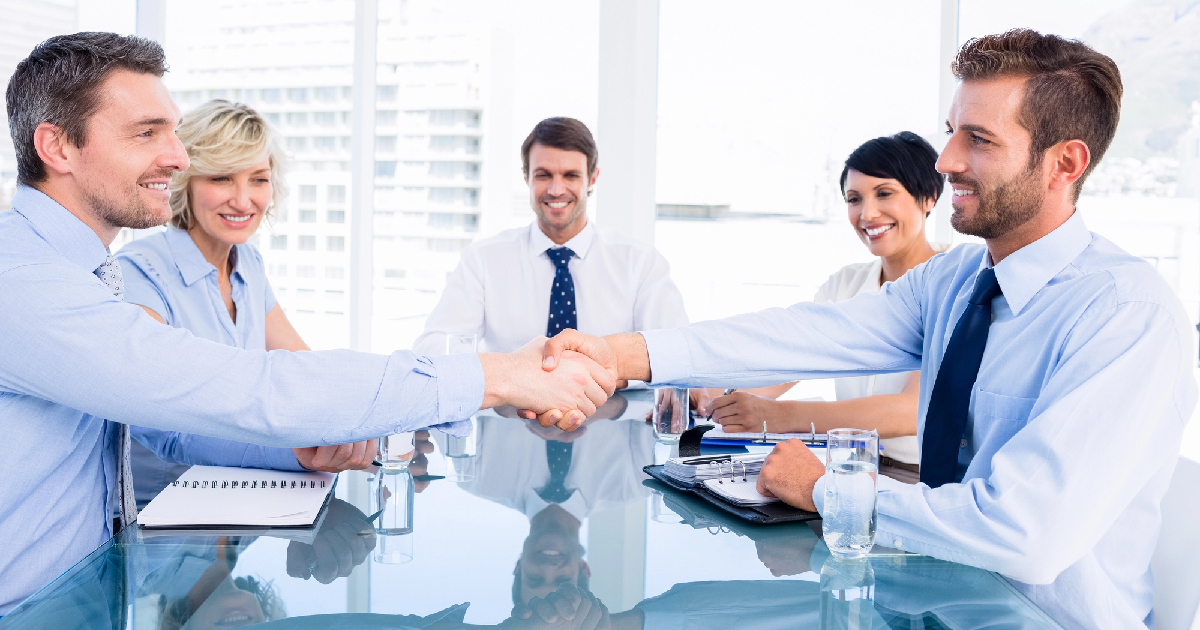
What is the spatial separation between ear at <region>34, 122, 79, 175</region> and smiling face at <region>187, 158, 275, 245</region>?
0.91 m

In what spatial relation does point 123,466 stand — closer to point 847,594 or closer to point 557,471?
point 557,471

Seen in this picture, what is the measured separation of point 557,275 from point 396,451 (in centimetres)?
172

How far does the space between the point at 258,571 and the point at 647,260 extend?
93.4 inches

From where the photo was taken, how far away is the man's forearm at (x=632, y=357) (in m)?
1.82

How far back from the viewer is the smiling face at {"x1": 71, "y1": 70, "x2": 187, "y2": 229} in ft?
4.70

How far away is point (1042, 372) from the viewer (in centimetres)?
131

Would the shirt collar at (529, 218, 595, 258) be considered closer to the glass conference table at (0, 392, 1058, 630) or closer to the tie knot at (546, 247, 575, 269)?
the tie knot at (546, 247, 575, 269)

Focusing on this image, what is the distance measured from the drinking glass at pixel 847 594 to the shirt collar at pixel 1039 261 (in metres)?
0.49

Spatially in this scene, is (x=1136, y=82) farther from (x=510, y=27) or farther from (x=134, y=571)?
(x=134, y=571)

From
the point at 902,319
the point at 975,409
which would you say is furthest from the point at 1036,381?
the point at 902,319

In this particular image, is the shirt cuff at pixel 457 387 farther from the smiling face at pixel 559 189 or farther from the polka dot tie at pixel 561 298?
Result: the smiling face at pixel 559 189

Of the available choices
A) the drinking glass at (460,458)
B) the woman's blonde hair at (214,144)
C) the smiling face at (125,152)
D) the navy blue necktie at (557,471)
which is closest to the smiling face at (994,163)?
the navy blue necktie at (557,471)


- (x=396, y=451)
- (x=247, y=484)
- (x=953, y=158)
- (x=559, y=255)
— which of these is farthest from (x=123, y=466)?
(x=559, y=255)

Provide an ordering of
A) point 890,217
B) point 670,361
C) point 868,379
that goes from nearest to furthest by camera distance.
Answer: point 670,361 → point 868,379 → point 890,217
